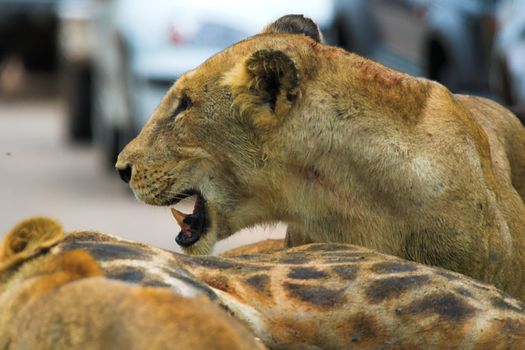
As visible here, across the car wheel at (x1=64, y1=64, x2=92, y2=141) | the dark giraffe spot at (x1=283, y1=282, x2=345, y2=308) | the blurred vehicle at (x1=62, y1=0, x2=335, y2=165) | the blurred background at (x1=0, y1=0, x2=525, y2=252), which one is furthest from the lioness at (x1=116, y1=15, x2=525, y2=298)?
the car wheel at (x1=64, y1=64, x2=92, y2=141)

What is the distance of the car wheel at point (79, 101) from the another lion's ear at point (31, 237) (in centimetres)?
1331

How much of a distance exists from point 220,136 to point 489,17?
11.0 meters

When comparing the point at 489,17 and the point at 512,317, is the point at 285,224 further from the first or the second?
the point at 489,17

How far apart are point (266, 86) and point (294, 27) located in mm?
584

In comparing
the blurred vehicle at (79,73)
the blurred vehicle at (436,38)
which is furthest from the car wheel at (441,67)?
the blurred vehicle at (79,73)

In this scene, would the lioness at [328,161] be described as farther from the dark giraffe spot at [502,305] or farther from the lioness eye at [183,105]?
the dark giraffe spot at [502,305]

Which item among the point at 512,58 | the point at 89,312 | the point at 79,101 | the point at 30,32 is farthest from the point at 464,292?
the point at 30,32

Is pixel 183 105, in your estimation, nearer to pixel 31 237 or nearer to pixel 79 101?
pixel 31 237

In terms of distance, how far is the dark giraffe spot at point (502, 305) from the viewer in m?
3.82

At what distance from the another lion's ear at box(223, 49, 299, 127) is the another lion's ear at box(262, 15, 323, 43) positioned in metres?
0.48

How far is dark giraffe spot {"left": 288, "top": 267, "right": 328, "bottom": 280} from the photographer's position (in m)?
3.80

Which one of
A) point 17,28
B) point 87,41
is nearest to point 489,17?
point 87,41

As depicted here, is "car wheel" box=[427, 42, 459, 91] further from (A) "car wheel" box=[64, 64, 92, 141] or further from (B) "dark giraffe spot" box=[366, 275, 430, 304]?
(B) "dark giraffe spot" box=[366, 275, 430, 304]

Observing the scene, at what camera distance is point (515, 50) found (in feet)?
36.2
